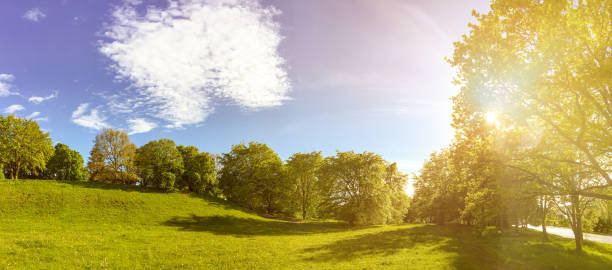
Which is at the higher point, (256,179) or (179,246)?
(256,179)

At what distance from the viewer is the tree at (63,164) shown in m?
66.6

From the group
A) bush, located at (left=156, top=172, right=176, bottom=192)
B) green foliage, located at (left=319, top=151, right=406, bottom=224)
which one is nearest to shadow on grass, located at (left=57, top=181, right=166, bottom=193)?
bush, located at (left=156, top=172, right=176, bottom=192)

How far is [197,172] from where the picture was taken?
187 feet

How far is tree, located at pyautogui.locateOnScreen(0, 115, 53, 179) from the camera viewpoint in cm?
4416

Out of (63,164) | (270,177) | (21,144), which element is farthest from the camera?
(63,164)

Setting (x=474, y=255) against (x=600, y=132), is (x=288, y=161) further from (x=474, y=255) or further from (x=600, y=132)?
(x=600, y=132)

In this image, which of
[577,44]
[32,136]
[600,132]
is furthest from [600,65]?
[32,136]

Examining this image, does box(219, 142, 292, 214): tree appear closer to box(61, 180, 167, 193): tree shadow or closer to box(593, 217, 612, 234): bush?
box(61, 180, 167, 193): tree shadow

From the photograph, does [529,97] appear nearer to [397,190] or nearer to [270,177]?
[397,190]

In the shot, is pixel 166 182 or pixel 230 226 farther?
pixel 166 182

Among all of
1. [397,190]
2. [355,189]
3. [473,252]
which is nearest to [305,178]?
[355,189]

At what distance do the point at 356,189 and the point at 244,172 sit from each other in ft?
99.0

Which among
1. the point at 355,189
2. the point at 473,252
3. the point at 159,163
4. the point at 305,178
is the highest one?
the point at 159,163

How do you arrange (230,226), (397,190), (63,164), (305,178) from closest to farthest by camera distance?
(230,226) → (397,190) → (305,178) → (63,164)
